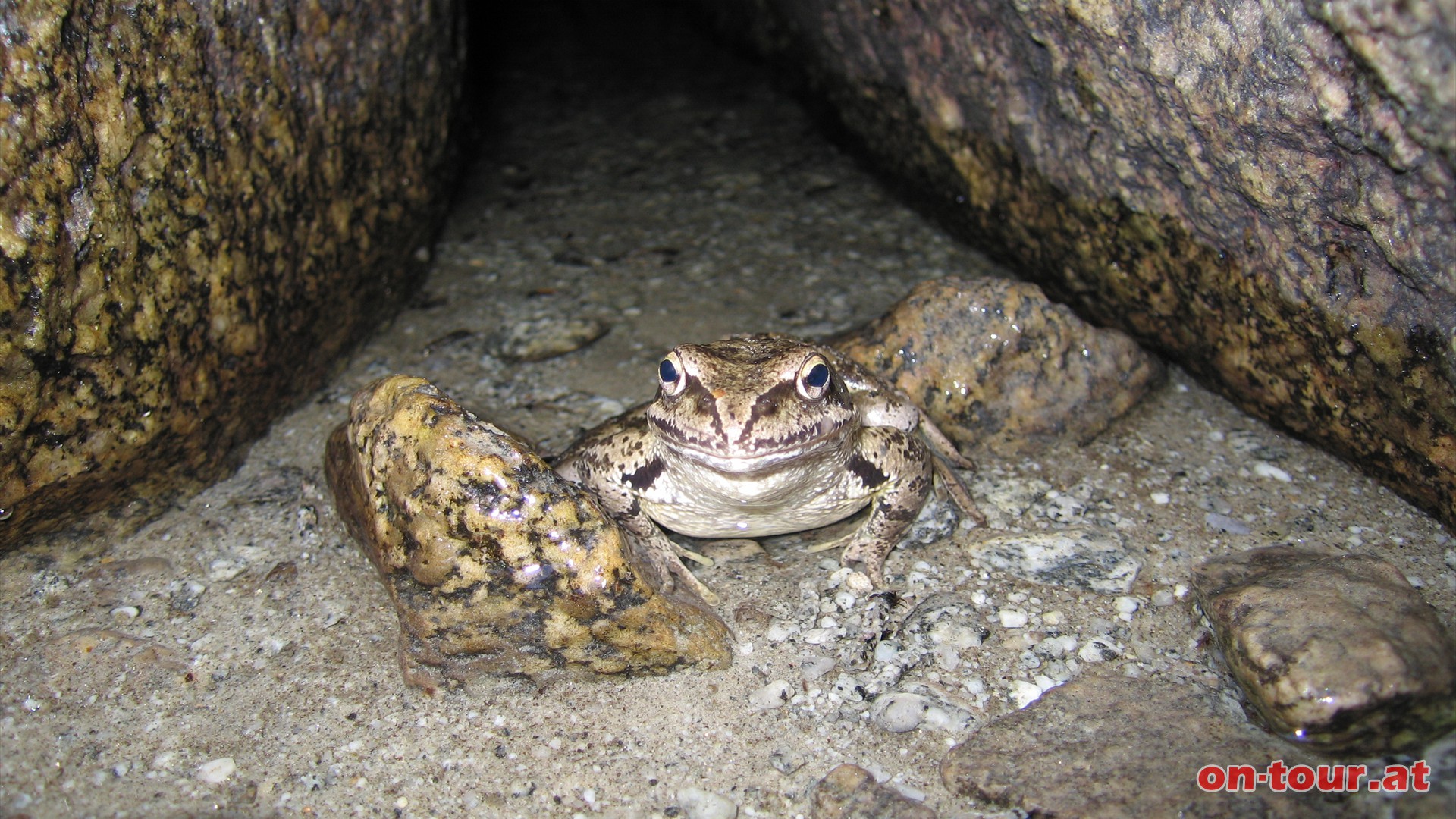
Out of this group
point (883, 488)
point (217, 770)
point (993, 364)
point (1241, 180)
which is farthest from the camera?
point (993, 364)

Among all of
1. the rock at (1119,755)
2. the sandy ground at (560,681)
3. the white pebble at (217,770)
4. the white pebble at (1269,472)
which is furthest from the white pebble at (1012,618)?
the white pebble at (217,770)

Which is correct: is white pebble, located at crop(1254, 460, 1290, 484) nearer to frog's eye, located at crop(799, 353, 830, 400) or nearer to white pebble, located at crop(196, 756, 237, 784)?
frog's eye, located at crop(799, 353, 830, 400)

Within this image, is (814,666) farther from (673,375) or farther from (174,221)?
(174,221)

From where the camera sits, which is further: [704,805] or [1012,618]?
[1012,618]

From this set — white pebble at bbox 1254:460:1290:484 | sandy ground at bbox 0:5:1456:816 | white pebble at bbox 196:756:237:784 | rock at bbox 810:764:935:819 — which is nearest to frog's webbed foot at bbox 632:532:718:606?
sandy ground at bbox 0:5:1456:816

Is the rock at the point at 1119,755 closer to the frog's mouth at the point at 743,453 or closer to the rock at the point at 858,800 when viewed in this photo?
the rock at the point at 858,800

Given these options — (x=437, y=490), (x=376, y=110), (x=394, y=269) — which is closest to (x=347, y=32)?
(x=376, y=110)

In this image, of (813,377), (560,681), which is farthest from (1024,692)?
(560,681)
